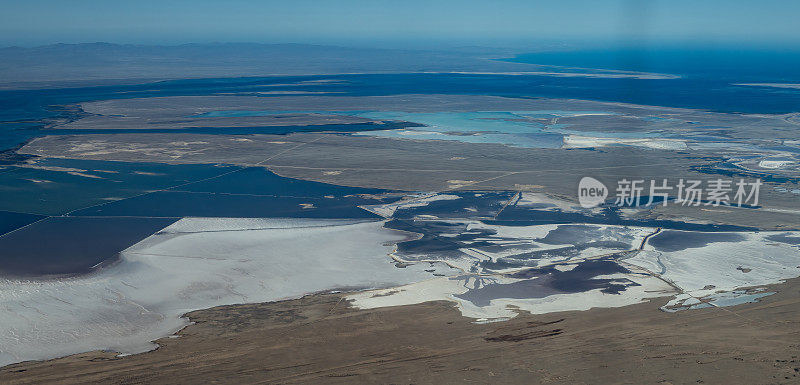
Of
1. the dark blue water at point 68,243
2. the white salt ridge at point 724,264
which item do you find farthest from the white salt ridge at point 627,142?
the dark blue water at point 68,243

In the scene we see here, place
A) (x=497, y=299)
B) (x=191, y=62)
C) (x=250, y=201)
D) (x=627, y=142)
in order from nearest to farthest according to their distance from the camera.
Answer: (x=497, y=299)
(x=250, y=201)
(x=627, y=142)
(x=191, y=62)

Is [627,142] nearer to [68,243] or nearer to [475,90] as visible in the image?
[68,243]

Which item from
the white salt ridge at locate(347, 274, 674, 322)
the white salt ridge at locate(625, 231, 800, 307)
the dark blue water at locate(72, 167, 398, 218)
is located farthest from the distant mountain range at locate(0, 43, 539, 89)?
the white salt ridge at locate(625, 231, 800, 307)

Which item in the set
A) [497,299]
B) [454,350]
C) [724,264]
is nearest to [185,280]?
[497,299]

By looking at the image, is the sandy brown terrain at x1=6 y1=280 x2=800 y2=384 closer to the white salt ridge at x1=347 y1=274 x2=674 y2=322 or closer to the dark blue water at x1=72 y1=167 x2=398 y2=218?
the white salt ridge at x1=347 y1=274 x2=674 y2=322

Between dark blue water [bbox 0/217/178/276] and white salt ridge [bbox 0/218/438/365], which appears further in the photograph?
dark blue water [bbox 0/217/178/276]

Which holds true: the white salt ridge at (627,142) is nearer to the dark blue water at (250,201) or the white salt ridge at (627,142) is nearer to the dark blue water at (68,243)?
the dark blue water at (250,201)
